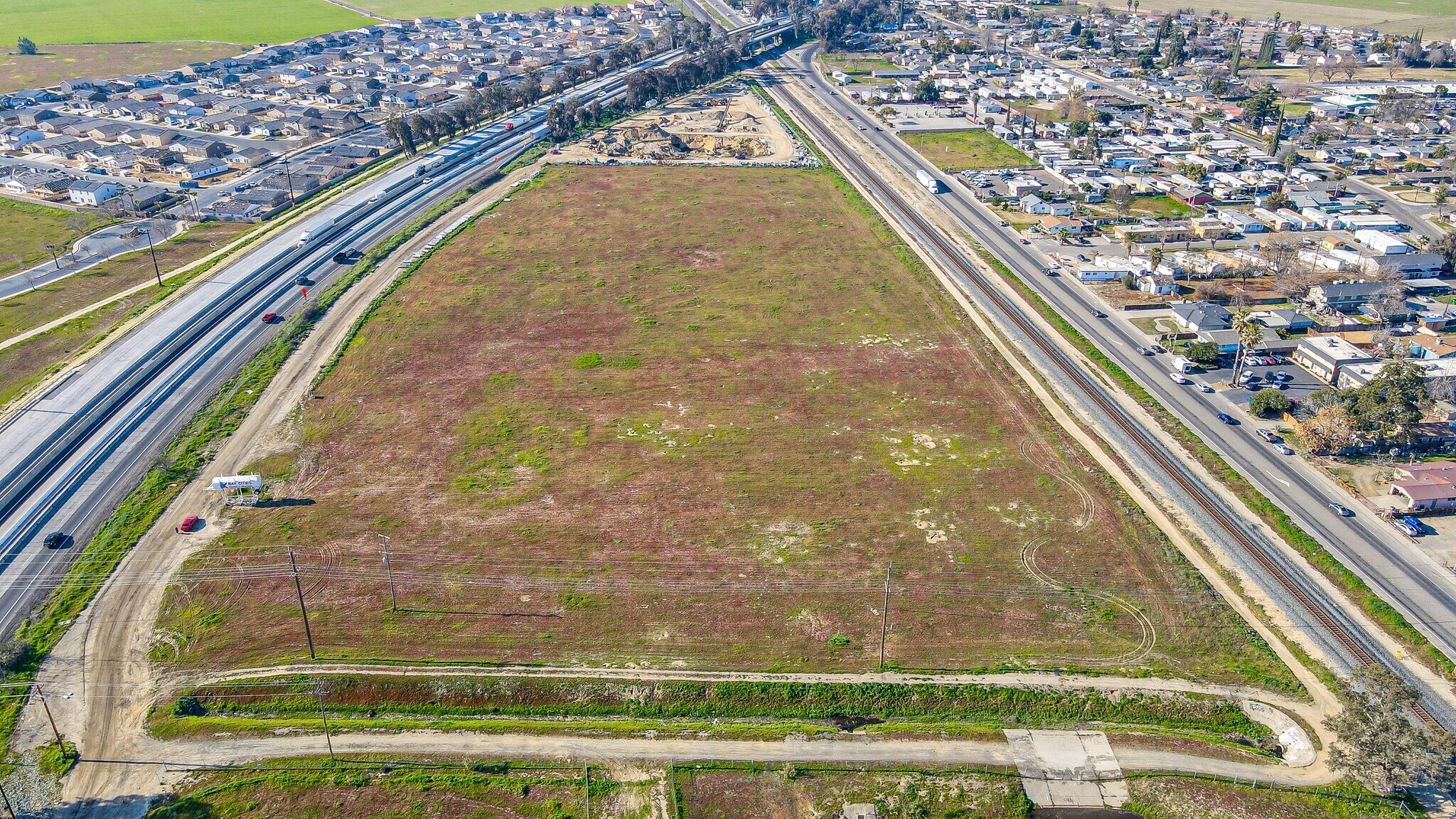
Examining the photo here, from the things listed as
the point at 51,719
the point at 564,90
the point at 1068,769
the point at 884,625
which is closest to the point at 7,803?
the point at 51,719

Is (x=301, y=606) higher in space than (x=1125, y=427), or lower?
higher

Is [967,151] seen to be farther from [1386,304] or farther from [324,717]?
[324,717]

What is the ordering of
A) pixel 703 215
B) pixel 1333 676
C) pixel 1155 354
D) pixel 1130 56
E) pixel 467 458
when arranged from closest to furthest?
pixel 1333 676 < pixel 467 458 < pixel 1155 354 < pixel 703 215 < pixel 1130 56

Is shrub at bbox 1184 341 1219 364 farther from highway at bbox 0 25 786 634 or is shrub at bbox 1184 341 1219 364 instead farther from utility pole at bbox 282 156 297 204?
utility pole at bbox 282 156 297 204

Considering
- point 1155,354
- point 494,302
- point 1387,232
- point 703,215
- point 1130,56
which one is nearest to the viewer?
point 1155,354

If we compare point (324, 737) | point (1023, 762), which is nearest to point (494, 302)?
point (324, 737)

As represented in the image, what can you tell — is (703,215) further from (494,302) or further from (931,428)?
(931,428)
